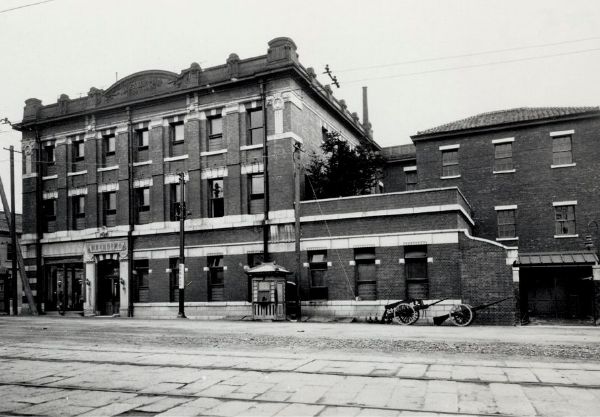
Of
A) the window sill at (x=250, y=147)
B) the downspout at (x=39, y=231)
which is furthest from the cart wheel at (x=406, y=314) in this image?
the downspout at (x=39, y=231)

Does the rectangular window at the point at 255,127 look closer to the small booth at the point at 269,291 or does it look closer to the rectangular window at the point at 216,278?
the rectangular window at the point at 216,278

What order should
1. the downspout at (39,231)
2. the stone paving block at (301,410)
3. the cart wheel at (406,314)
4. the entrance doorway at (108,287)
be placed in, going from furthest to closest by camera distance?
the downspout at (39,231) → the entrance doorway at (108,287) → the cart wheel at (406,314) → the stone paving block at (301,410)

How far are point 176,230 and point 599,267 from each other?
20.7 metres

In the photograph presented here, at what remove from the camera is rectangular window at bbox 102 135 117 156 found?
3164 centimetres

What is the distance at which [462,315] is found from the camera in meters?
21.2

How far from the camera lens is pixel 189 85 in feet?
94.7

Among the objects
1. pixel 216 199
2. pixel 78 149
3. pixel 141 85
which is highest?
pixel 141 85

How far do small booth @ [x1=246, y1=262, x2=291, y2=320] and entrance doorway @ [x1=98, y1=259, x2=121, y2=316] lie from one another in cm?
1047

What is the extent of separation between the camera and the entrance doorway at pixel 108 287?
30.5 m

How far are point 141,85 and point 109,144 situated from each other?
162 inches

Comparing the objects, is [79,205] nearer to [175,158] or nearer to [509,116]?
[175,158]

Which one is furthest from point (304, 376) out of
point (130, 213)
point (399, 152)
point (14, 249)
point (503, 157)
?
point (399, 152)

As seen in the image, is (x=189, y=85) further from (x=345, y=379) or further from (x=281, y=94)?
(x=345, y=379)

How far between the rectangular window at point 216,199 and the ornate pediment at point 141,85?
19.8 ft
